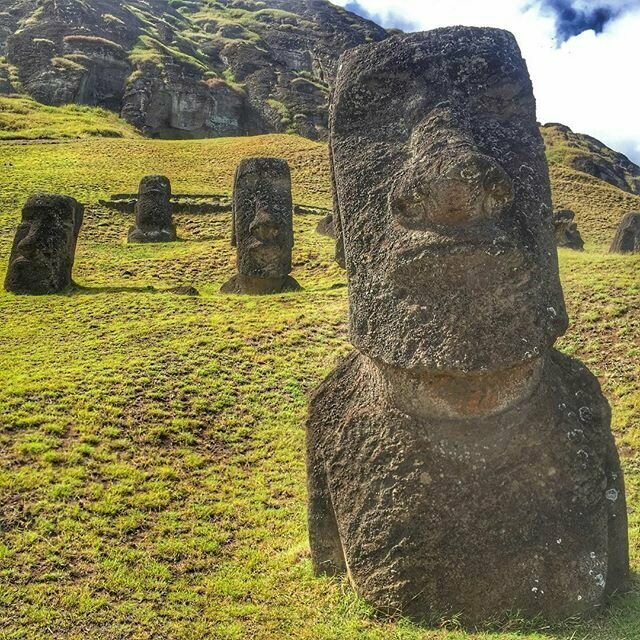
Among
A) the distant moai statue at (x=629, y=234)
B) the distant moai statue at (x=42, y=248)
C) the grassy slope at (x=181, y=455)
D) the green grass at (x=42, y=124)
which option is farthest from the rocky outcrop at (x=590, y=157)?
the grassy slope at (x=181, y=455)

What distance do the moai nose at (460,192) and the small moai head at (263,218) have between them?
10653 mm

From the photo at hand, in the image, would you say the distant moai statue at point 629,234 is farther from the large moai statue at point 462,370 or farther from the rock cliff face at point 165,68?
the rock cliff face at point 165,68

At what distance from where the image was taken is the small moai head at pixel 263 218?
1391 centimetres

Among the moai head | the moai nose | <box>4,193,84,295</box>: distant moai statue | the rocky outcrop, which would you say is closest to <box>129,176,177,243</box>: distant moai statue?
<box>4,193,84,295</box>: distant moai statue

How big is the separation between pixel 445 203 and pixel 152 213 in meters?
18.6

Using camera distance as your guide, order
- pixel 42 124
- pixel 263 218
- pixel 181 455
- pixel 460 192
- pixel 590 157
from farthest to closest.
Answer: pixel 590 157
pixel 42 124
pixel 263 218
pixel 181 455
pixel 460 192

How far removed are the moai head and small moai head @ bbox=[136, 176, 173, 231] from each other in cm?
1771

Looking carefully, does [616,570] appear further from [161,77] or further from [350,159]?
[161,77]

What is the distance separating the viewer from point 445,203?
3.30 metres

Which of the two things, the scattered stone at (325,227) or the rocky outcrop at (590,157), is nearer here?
the scattered stone at (325,227)

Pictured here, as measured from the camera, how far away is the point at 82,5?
2901 inches

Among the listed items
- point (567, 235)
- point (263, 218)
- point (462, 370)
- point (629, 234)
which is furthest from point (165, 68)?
point (462, 370)

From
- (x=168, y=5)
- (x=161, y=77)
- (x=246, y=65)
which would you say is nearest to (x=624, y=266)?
(x=161, y=77)

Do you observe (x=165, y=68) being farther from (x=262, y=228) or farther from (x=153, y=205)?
(x=262, y=228)
